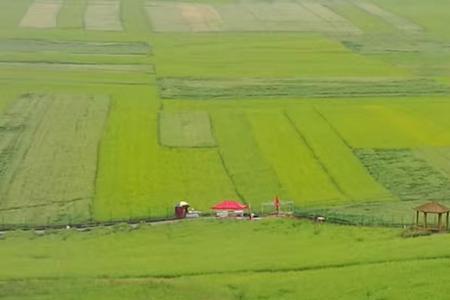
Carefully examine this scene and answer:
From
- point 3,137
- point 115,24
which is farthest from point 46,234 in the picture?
point 115,24

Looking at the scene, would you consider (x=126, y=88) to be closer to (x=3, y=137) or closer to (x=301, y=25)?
(x=3, y=137)

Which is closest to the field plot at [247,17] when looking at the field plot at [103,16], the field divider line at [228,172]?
the field plot at [103,16]

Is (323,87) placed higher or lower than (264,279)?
lower

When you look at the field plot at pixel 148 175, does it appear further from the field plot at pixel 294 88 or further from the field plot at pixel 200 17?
the field plot at pixel 200 17

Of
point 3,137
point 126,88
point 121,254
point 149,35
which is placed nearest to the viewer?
point 121,254

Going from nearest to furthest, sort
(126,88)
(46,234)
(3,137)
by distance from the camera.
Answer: (46,234), (3,137), (126,88)

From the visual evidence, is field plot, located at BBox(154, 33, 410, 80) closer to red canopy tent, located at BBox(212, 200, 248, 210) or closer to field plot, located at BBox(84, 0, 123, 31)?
field plot, located at BBox(84, 0, 123, 31)

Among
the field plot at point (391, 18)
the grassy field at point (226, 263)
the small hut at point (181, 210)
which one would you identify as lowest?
the field plot at point (391, 18)
